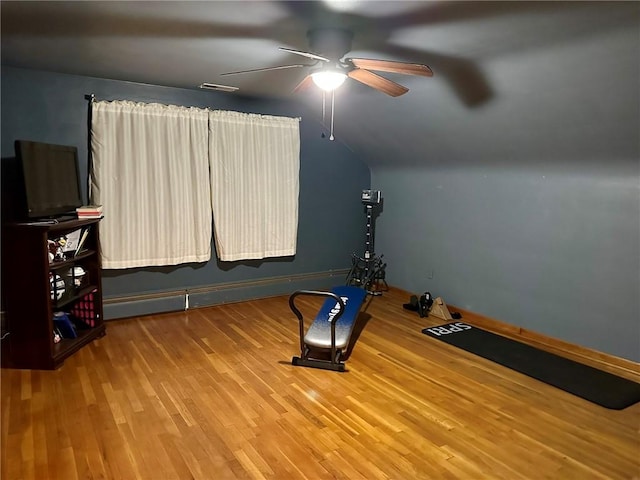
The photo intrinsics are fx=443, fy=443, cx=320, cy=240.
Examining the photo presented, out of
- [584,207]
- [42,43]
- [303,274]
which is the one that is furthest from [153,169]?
[584,207]

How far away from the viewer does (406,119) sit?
448 centimetres

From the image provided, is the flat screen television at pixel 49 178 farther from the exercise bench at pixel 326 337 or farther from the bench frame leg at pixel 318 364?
the bench frame leg at pixel 318 364

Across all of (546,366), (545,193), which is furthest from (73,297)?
(545,193)

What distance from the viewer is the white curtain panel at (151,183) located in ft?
14.2

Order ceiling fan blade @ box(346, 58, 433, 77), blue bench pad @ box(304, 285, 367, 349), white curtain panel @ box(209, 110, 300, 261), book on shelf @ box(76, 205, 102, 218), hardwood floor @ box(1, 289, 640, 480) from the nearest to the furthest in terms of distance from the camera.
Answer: hardwood floor @ box(1, 289, 640, 480) < ceiling fan blade @ box(346, 58, 433, 77) < blue bench pad @ box(304, 285, 367, 349) < book on shelf @ box(76, 205, 102, 218) < white curtain panel @ box(209, 110, 300, 261)

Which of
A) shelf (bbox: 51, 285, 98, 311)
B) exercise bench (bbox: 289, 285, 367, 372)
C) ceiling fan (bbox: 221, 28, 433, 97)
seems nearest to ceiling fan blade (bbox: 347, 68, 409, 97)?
ceiling fan (bbox: 221, 28, 433, 97)

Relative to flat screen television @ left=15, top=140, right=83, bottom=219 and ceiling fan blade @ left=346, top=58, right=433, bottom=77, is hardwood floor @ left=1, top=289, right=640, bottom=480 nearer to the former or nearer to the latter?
flat screen television @ left=15, top=140, right=83, bottom=219

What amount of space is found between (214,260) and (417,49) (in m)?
3.21

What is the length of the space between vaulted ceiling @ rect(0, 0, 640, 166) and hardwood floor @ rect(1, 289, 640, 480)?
210cm

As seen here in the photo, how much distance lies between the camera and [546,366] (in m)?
3.62

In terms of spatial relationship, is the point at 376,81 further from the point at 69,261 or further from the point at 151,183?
the point at 69,261

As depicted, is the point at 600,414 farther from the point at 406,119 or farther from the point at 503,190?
the point at 406,119

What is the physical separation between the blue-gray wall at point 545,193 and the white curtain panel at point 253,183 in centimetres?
141

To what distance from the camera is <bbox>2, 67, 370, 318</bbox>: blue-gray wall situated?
4.06 m
